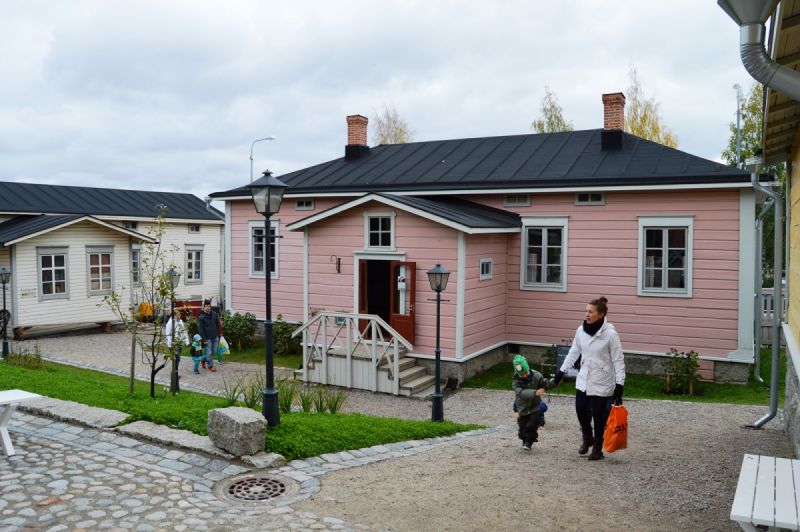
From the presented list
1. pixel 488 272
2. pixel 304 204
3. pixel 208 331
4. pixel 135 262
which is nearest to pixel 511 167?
pixel 488 272

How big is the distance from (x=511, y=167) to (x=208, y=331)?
842 centimetres

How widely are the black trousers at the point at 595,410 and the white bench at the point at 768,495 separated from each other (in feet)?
7.40

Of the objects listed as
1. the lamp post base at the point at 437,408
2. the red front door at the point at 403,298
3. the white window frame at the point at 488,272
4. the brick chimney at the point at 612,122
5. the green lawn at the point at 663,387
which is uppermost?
the brick chimney at the point at 612,122

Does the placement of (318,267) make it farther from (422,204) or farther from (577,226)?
(577,226)

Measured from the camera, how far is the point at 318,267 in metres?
15.8

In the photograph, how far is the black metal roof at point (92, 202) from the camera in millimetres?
23628

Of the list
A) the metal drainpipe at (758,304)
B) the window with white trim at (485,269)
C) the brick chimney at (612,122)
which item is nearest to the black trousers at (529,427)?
the window with white trim at (485,269)

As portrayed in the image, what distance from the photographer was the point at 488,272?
49.3 feet

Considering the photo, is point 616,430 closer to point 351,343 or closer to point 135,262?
point 351,343

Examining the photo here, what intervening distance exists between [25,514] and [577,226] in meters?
12.7

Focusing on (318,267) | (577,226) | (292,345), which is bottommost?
(292,345)

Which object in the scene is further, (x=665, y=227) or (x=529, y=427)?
(x=665, y=227)

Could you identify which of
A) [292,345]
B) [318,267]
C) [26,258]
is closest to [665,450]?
[318,267]

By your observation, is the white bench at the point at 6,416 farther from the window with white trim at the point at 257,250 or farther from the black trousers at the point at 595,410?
the window with white trim at the point at 257,250
